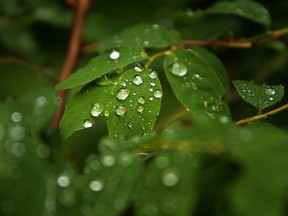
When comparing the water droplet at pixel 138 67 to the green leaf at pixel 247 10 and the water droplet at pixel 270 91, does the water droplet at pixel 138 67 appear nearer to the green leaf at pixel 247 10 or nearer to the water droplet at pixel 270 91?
the water droplet at pixel 270 91

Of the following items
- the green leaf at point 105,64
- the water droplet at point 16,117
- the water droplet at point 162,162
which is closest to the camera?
the water droplet at point 162,162

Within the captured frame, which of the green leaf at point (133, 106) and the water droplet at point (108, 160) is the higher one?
the water droplet at point (108, 160)

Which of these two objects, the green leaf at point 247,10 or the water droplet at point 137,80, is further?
the green leaf at point 247,10

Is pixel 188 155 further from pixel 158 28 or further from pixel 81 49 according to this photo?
pixel 81 49

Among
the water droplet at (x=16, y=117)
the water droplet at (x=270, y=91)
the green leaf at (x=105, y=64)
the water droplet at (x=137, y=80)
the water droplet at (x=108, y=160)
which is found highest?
the water droplet at (x=16, y=117)

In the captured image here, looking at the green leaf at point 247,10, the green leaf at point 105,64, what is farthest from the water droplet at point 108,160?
the green leaf at point 247,10

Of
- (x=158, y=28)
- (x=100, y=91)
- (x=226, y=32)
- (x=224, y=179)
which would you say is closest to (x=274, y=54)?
(x=226, y=32)

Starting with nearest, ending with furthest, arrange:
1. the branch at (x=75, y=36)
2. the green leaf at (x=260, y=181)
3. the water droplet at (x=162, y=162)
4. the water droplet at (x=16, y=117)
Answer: the green leaf at (x=260, y=181), the water droplet at (x=162, y=162), the water droplet at (x=16, y=117), the branch at (x=75, y=36)

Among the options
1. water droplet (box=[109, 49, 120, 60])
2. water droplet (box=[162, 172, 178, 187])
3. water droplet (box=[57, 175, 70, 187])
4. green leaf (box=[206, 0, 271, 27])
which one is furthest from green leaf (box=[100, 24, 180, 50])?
water droplet (box=[162, 172, 178, 187])
